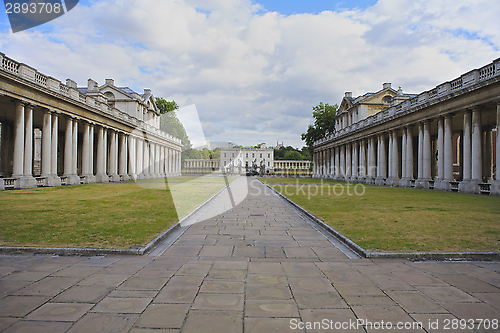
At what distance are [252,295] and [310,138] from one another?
7465cm

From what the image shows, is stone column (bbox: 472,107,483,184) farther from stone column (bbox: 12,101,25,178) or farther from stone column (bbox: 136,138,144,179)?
stone column (bbox: 136,138,144,179)

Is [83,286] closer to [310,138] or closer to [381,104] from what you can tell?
[381,104]

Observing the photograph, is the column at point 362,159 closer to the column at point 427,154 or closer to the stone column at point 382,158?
the stone column at point 382,158

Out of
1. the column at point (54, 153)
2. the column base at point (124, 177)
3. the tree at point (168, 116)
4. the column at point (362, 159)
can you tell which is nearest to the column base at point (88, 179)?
the column at point (54, 153)

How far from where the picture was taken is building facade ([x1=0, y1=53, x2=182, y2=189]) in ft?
69.3

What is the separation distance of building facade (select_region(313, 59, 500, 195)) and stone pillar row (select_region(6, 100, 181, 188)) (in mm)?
34437

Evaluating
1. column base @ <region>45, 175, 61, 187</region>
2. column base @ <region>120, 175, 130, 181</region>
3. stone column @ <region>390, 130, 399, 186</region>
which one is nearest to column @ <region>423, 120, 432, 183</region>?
stone column @ <region>390, 130, 399, 186</region>

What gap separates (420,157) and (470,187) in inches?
349

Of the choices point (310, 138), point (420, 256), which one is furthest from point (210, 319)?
point (310, 138)

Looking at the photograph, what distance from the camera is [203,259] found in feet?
18.5

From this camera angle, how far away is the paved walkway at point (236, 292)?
3193 mm

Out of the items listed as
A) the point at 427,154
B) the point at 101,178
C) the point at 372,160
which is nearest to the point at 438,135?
the point at 427,154

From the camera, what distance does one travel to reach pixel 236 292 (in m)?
3.99

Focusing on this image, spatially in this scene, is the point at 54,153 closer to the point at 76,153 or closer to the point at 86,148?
the point at 76,153
